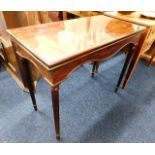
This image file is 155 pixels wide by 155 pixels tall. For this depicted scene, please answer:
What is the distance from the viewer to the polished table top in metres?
0.67

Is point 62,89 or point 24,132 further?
point 62,89

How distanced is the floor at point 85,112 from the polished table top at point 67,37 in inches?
29.3

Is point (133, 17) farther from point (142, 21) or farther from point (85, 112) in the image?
point (85, 112)

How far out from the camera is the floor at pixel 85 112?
1.14 meters

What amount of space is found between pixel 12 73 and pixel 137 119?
4.78 feet

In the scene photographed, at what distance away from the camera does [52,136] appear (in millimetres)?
1123

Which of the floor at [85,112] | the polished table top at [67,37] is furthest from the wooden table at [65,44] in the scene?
the floor at [85,112]

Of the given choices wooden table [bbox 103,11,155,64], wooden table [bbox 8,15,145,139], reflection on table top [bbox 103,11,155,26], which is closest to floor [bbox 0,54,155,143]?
wooden table [bbox 8,15,145,139]

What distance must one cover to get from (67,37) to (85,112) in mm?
776

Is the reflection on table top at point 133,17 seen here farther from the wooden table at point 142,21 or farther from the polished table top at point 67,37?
the polished table top at point 67,37
